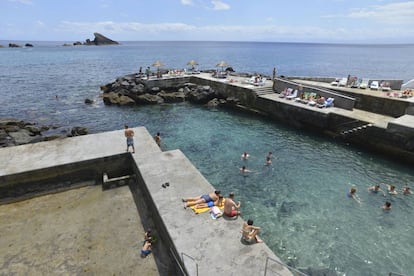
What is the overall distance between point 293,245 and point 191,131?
13622 mm

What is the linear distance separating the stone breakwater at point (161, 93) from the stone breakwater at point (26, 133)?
893cm

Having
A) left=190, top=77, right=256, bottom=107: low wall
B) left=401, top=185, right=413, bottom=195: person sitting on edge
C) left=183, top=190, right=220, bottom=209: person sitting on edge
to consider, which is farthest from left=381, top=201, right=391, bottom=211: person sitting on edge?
left=190, top=77, right=256, bottom=107: low wall

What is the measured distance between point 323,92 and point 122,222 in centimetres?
2068

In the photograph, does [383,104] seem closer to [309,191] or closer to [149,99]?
[309,191]

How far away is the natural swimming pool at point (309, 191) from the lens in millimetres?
9539

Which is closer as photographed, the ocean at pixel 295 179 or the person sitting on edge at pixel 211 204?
the person sitting on edge at pixel 211 204

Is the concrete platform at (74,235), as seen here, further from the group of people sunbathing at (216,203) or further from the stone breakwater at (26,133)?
the stone breakwater at (26,133)

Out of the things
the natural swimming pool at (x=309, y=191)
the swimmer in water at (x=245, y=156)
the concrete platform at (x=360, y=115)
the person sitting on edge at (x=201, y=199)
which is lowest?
the natural swimming pool at (x=309, y=191)

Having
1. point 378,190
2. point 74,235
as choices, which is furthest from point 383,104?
point 74,235

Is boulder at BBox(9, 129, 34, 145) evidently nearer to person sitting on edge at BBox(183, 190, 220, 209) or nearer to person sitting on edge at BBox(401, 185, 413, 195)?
person sitting on edge at BBox(183, 190, 220, 209)

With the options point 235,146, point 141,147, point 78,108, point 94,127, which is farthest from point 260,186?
point 78,108

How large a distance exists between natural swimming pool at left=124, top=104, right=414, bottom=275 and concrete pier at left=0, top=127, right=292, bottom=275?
2673 mm

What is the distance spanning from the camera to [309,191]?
1324 cm

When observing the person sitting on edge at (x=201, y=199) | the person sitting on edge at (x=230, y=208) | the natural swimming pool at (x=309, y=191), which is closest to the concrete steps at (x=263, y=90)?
the natural swimming pool at (x=309, y=191)
